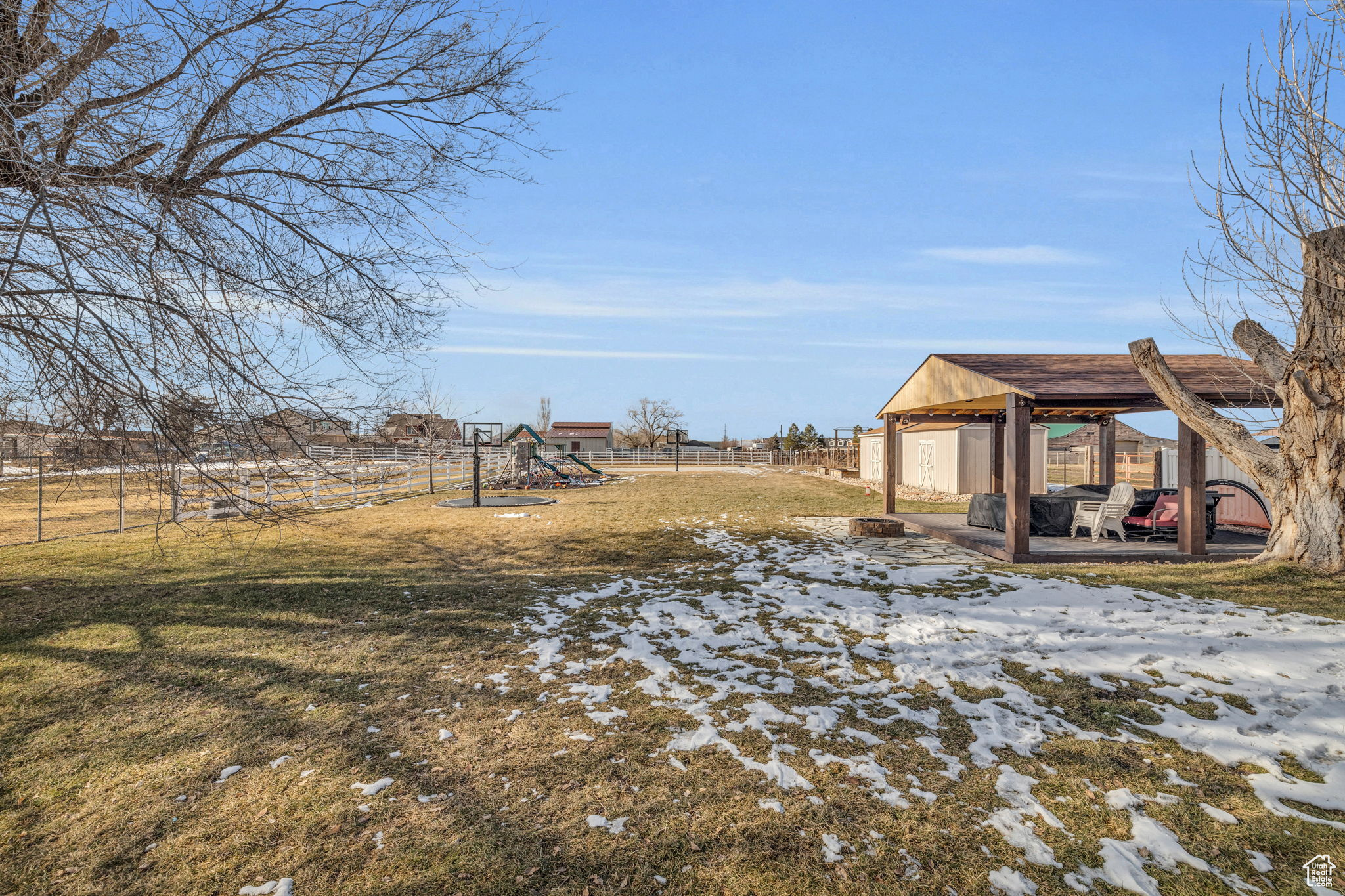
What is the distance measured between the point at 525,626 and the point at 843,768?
370cm

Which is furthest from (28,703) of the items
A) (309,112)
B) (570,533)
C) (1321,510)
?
(1321,510)

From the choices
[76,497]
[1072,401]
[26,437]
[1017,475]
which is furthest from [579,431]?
[26,437]

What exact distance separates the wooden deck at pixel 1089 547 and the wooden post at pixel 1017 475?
0.23 m

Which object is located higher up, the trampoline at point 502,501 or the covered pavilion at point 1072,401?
the covered pavilion at point 1072,401

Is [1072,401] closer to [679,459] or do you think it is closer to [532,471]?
[532,471]

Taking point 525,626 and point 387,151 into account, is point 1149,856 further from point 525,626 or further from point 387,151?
point 387,151

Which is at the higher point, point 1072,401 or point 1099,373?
point 1099,373

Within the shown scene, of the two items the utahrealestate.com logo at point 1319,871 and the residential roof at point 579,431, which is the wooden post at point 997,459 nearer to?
the utahrealestate.com logo at point 1319,871

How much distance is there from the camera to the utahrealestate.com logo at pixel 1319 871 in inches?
110

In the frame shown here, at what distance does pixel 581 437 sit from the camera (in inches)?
2475

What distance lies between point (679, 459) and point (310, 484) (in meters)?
31.5

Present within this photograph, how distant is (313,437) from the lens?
4.82m

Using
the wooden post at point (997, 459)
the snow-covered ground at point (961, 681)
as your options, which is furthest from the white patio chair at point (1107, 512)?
the snow-covered ground at point (961, 681)

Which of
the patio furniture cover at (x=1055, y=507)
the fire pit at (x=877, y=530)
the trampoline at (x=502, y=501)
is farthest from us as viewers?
the trampoline at (x=502, y=501)
